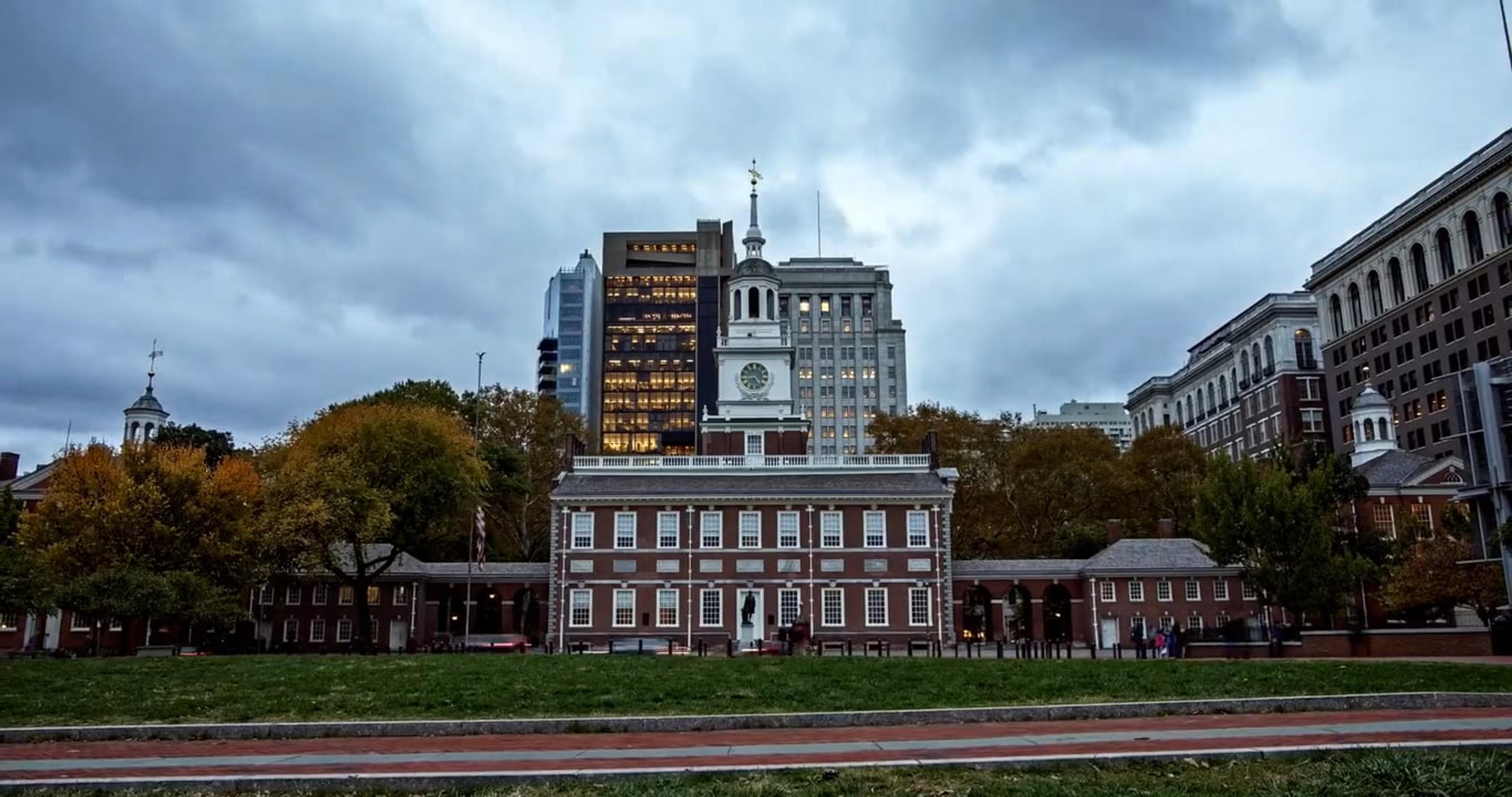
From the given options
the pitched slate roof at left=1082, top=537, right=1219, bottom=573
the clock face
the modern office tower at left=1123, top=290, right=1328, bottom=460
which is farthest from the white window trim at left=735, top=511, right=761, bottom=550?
the modern office tower at left=1123, top=290, right=1328, bottom=460

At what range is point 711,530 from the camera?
57.2 metres

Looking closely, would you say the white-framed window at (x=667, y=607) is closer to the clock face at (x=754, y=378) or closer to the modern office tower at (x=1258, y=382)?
the clock face at (x=754, y=378)

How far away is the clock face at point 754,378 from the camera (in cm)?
6912

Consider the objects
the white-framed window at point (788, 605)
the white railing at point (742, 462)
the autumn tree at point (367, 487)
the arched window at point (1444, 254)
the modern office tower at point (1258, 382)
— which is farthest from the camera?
the modern office tower at point (1258, 382)

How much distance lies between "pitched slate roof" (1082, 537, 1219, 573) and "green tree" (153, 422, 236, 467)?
183 ft

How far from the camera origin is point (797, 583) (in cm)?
5666

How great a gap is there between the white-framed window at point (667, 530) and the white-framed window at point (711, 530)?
1271 mm

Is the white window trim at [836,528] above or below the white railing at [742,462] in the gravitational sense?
below

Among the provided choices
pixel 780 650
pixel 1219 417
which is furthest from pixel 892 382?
pixel 780 650

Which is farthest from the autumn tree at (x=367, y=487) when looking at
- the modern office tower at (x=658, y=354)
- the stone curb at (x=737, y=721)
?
the modern office tower at (x=658, y=354)

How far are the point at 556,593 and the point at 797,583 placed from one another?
40.8ft

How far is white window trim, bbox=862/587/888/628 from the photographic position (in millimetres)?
56000

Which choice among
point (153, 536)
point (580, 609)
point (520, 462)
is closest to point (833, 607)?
point (580, 609)

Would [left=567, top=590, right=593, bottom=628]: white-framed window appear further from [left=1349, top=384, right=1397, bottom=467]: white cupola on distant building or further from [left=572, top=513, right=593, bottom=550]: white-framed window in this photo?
[left=1349, top=384, right=1397, bottom=467]: white cupola on distant building
